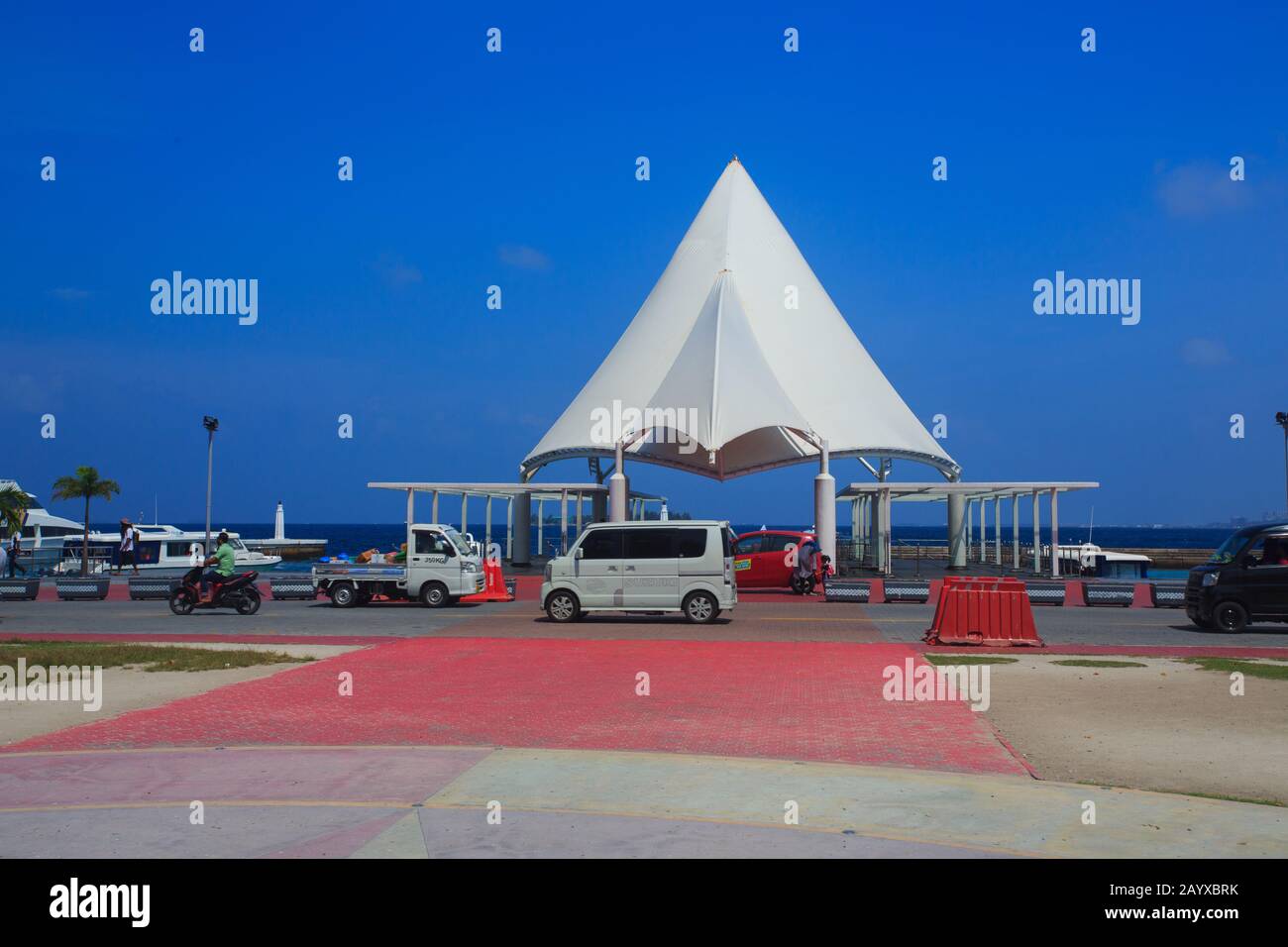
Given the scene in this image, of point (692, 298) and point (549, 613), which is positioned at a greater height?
point (692, 298)

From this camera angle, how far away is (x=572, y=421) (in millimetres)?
44719

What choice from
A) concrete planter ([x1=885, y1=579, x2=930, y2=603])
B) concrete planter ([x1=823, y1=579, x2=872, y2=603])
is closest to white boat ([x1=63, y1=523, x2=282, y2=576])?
concrete planter ([x1=823, y1=579, x2=872, y2=603])

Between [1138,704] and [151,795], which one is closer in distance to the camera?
[151,795]

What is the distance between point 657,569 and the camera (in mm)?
21078

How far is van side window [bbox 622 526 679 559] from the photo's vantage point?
21000 millimetres

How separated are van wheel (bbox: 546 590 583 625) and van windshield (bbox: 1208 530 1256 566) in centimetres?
1180

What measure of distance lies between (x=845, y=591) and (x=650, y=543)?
27.0 ft

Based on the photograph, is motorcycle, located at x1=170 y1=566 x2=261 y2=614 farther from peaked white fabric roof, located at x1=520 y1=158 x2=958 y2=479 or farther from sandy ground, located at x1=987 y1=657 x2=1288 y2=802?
peaked white fabric roof, located at x1=520 y1=158 x2=958 y2=479

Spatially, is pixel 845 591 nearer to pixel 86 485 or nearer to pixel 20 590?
pixel 20 590

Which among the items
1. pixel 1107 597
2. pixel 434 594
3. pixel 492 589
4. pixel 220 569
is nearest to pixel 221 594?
pixel 220 569

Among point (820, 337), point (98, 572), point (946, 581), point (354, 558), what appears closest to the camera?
point (946, 581)

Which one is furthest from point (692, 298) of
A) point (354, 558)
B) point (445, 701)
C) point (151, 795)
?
point (151, 795)
